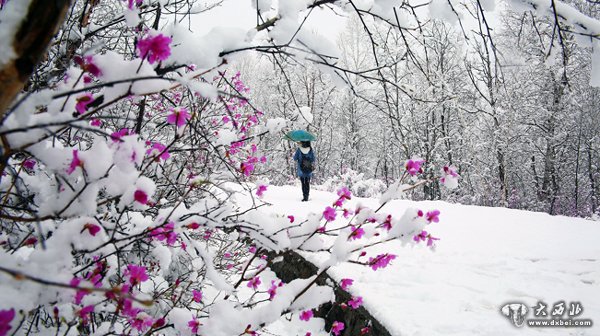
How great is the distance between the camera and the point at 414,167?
149 centimetres

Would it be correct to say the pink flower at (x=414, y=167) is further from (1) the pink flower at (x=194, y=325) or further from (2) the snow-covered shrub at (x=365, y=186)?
(2) the snow-covered shrub at (x=365, y=186)

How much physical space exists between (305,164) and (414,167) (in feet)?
22.4

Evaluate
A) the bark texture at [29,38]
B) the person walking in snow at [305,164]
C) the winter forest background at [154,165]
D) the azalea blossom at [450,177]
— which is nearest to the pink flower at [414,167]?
the winter forest background at [154,165]

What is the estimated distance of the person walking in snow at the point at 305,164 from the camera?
8320mm

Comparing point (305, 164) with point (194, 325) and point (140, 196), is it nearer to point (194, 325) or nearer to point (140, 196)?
point (194, 325)

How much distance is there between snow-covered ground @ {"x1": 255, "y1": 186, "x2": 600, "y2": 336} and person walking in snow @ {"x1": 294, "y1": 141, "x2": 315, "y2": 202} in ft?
11.6

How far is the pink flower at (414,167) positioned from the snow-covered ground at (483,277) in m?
0.99

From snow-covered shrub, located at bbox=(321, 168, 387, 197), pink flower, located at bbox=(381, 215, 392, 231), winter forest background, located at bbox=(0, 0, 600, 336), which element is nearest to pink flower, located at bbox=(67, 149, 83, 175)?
winter forest background, located at bbox=(0, 0, 600, 336)

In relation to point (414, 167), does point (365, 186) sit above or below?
below

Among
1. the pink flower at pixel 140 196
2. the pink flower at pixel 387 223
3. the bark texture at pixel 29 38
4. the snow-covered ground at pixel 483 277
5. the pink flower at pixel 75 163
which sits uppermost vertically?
the bark texture at pixel 29 38

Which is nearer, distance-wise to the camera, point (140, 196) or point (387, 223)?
point (140, 196)

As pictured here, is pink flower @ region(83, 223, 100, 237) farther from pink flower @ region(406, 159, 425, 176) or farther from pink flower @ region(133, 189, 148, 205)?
pink flower @ region(406, 159, 425, 176)

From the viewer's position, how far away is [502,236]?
4848mm

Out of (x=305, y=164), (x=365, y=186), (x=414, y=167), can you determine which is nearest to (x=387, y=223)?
(x=414, y=167)
